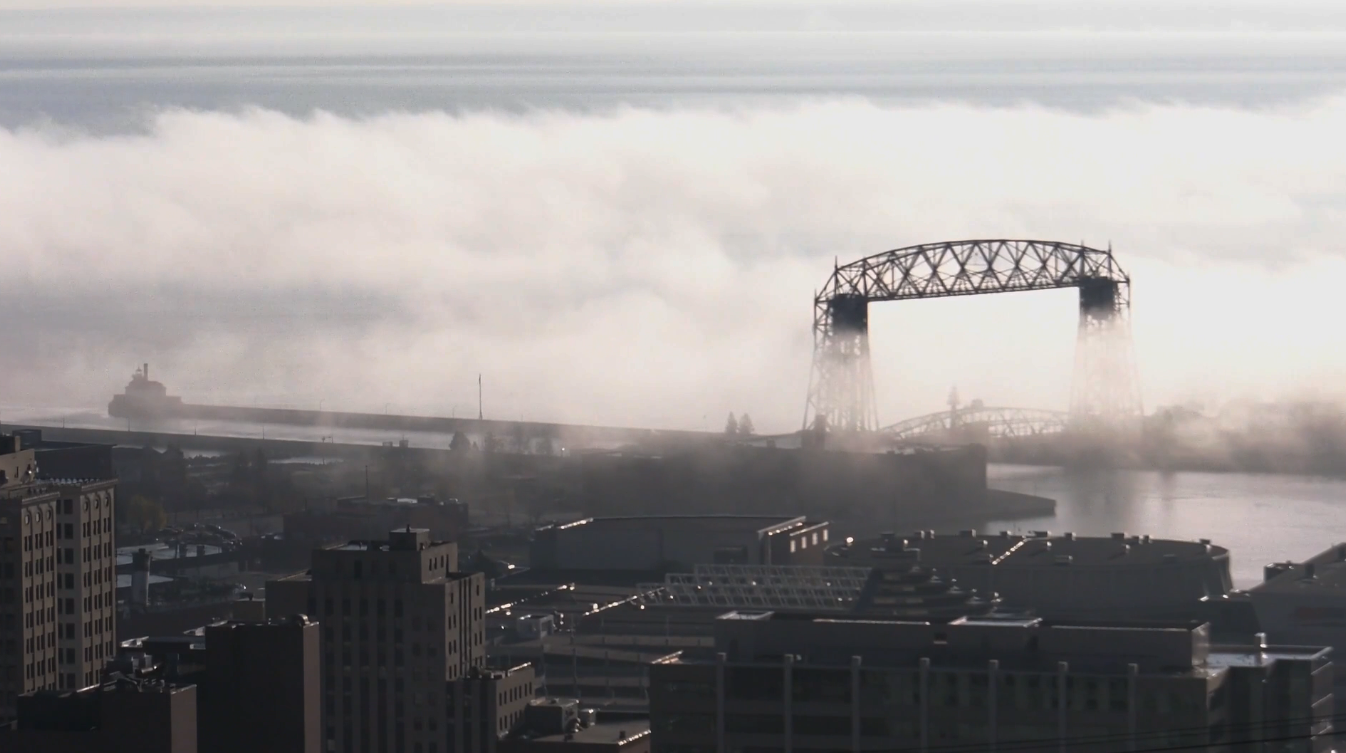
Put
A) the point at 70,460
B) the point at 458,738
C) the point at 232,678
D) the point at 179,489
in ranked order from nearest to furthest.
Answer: the point at 232,678 → the point at 458,738 → the point at 70,460 → the point at 179,489

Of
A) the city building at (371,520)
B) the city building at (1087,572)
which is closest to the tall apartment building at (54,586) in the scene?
the city building at (1087,572)

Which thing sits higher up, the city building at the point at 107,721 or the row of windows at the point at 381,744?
the city building at the point at 107,721

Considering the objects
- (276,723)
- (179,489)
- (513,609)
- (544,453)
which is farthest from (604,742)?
(544,453)

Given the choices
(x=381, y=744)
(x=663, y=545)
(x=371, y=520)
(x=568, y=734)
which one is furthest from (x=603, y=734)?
(x=371, y=520)

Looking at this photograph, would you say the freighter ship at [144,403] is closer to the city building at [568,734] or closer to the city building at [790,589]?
the city building at [790,589]

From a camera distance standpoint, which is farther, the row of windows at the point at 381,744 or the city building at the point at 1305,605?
the city building at the point at 1305,605

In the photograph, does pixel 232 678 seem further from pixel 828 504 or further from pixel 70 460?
pixel 828 504

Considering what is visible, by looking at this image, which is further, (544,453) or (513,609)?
(544,453)

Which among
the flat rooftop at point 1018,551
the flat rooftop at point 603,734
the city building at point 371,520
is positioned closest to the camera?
the flat rooftop at point 603,734
